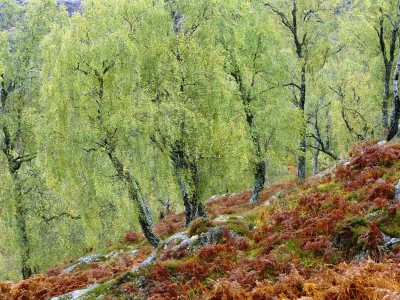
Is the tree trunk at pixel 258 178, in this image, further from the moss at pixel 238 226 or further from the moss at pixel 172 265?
the moss at pixel 172 265

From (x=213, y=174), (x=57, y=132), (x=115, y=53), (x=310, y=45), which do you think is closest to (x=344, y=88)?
(x=310, y=45)

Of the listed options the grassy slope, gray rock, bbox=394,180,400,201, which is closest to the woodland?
the grassy slope

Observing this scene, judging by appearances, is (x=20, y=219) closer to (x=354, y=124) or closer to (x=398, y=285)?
(x=398, y=285)

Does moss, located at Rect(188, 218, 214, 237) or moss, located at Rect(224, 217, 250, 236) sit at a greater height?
moss, located at Rect(188, 218, 214, 237)

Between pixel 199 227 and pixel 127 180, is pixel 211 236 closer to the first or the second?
pixel 199 227

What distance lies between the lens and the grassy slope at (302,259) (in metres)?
4.93

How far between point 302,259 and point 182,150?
7534 mm

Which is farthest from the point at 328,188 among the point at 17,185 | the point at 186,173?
the point at 17,185

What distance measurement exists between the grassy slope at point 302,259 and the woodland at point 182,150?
40 millimetres

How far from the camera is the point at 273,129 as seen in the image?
61.5 feet

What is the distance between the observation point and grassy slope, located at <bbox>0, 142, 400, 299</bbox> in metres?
4.93

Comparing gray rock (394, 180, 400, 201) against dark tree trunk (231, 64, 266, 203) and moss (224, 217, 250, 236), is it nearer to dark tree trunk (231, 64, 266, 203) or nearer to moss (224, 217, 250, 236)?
moss (224, 217, 250, 236)

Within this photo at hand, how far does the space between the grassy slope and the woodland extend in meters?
0.04

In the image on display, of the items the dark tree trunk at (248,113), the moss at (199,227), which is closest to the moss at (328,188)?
the moss at (199,227)
